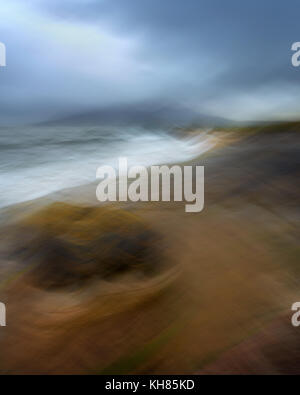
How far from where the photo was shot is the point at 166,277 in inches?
37.4

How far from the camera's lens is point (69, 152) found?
234cm

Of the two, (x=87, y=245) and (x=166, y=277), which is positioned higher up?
(x=87, y=245)

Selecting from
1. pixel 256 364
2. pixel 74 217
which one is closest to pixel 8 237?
pixel 74 217

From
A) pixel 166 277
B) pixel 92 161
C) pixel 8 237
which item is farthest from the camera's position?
pixel 92 161

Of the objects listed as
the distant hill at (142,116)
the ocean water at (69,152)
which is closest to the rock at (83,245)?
the ocean water at (69,152)

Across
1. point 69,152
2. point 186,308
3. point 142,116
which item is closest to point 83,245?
point 186,308

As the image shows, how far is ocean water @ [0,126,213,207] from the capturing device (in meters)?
1.75

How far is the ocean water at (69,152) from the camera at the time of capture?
5.75 ft

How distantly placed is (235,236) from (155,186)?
51 cm

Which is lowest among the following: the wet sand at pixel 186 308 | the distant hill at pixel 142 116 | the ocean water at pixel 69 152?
the wet sand at pixel 186 308

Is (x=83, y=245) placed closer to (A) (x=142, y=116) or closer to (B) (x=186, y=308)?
(B) (x=186, y=308)

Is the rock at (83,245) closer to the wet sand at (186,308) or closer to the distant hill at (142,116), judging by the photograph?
the wet sand at (186,308)

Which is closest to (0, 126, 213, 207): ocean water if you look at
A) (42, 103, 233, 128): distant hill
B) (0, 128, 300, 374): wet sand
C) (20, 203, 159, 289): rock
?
(42, 103, 233, 128): distant hill
